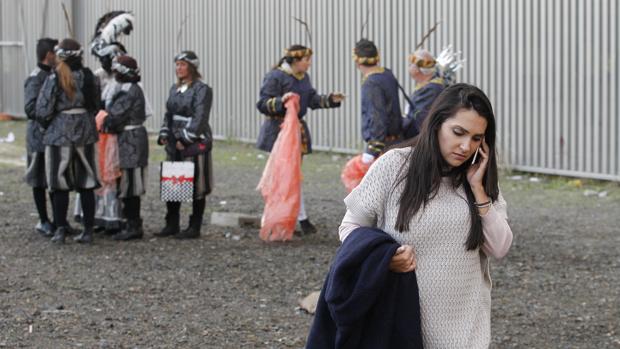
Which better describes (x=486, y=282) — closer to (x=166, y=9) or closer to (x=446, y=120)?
(x=446, y=120)

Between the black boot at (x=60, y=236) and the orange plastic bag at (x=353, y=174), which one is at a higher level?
the orange plastic bag at (x=353, y=174)

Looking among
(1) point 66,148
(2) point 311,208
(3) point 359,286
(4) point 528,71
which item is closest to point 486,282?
(3) point 359,286

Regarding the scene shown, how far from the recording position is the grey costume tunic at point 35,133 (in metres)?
10.4

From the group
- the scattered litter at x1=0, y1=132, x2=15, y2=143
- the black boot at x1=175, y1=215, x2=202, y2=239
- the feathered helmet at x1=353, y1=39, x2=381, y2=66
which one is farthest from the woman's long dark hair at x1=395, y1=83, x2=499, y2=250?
the scattered litter at x1=0, y1=132, x2=15, y2=143

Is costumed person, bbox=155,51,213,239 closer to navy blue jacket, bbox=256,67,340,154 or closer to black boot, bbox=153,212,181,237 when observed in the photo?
black boot, bbox=153,212,181,237

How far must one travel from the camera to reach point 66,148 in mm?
10094

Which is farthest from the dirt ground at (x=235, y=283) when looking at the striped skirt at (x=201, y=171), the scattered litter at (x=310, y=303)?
the striped skirt at (x=201, y=171)

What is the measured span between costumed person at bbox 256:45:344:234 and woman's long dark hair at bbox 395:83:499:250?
6.36 m

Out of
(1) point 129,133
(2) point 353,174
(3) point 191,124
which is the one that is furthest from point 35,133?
(2) point 353,174

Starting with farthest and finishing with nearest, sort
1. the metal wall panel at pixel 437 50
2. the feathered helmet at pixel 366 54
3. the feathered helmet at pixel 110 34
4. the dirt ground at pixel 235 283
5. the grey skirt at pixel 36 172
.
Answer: the metal wall panel at pixel 437 50 → the feathered helmet at pixel 110 34 → the grey skirt at pixel 36 172 → the feathered helmet at pixel 366 54 → the dirt ground at pixel 235 283

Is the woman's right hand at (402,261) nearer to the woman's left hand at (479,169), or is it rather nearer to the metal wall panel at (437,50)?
the woman's left hand at (479,169)

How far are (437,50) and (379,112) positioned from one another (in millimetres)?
6501

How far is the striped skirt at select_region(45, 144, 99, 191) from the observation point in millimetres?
10125

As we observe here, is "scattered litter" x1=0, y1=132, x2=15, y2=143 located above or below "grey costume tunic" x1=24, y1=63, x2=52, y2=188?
below
